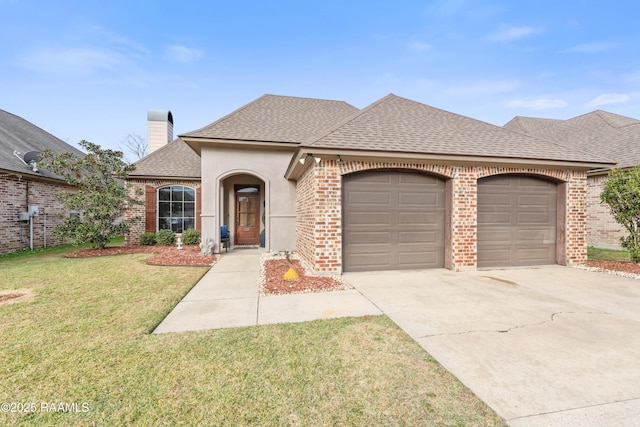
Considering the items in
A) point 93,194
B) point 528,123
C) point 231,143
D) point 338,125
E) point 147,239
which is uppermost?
point 528,123

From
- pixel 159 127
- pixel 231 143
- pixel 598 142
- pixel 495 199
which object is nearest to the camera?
pixel 495 199

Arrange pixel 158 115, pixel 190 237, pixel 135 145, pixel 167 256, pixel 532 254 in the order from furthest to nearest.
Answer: pixel 135 145 < pixel 158 115 < pixel 190 237 < pixel 167 256 < pixel 532 254

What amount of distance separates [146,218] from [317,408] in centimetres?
1345

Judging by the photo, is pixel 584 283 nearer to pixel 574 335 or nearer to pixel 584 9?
pixel 574 335

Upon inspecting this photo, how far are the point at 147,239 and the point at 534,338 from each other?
45.4 feet

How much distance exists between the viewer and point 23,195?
11.0 m

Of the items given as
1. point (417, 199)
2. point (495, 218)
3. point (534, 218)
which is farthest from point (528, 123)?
point (417, 199)

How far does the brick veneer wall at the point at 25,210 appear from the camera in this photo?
1034 centimetres

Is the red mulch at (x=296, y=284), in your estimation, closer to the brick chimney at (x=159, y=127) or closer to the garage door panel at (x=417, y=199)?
the garage door panel at (x=417, y=199)

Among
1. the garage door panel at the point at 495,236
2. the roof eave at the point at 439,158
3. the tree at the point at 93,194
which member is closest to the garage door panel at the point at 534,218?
the garage door panel at the point at 495,236

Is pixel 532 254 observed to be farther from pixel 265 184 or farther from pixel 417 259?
pixel 265 184

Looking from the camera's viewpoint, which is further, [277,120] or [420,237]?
[277,120]

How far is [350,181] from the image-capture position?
6.71 m

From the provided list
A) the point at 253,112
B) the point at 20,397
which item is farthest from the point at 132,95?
the point at 20,397
